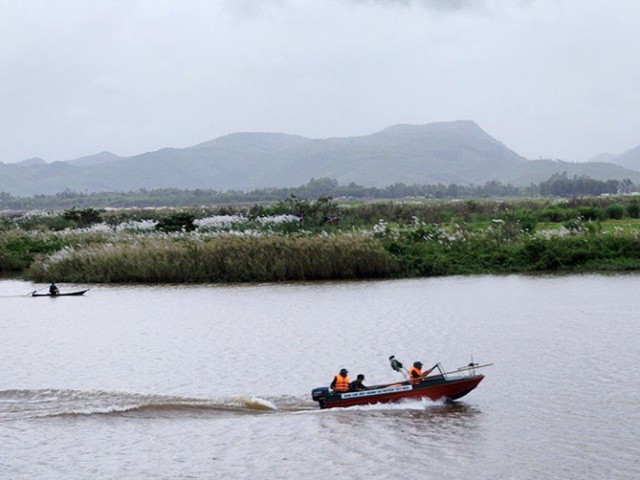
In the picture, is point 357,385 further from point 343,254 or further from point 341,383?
point 343,254

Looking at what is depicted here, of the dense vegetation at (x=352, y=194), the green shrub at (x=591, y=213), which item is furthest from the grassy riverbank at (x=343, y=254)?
the dense vegetation at (x=352, y=194)

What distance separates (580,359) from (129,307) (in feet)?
57.2

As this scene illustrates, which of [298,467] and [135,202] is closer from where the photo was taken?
[298,467]

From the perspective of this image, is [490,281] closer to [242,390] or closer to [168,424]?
[242,390]

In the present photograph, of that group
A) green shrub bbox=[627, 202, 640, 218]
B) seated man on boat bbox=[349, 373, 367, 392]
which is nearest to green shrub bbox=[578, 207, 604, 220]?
Result: green shrub bbox=[627, 202, 640, 218]

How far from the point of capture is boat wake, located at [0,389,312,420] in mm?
18656

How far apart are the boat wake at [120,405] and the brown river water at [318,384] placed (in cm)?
5

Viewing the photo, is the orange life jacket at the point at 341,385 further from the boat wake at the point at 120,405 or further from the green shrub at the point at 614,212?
the green shrub at the point at 614,212

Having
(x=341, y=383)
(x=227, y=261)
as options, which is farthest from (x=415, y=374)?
(x=227, y=261)

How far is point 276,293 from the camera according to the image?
34812mm

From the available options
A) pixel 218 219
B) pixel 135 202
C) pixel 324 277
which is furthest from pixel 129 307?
pixel 135 202

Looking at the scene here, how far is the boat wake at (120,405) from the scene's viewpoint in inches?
734

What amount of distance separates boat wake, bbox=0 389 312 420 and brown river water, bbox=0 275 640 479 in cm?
5

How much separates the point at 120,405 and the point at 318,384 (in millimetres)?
4095
